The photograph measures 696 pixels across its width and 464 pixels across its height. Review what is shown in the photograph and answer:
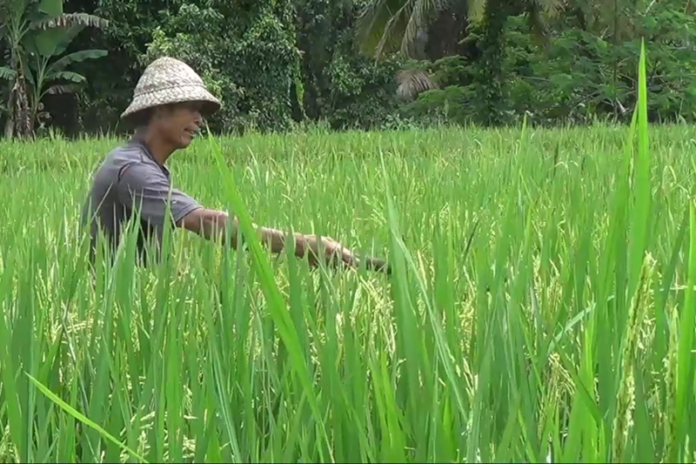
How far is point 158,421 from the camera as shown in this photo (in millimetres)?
585

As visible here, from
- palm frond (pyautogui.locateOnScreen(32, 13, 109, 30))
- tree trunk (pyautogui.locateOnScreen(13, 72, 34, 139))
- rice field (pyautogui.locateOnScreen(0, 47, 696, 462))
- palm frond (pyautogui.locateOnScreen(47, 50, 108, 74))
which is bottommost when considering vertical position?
tree trunk (pyautogui.locateOnScreen(13, 72, 34, 139))

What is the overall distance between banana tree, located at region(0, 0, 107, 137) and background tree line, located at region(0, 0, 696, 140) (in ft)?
0.05

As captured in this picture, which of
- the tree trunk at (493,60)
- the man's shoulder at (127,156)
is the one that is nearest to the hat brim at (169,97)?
the man's shoulder at (127,156)

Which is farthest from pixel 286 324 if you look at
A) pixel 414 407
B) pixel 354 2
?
pixel 354 2

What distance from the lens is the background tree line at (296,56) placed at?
10.4 m

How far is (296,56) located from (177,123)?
9805 millimetres

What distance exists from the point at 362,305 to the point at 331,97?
13807 mm

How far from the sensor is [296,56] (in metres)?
11.7

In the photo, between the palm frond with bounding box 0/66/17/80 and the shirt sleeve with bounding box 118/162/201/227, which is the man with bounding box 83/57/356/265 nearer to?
the shirt sleeve with bounding box 118/162/201/227

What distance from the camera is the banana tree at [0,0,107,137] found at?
32.3ft

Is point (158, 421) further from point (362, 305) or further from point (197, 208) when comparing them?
point (197, 208)

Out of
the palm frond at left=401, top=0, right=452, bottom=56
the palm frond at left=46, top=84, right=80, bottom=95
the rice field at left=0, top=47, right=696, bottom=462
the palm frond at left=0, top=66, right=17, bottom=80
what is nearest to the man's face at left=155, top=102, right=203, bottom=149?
the rice field at left=0, top=47, right=696, bottom=462

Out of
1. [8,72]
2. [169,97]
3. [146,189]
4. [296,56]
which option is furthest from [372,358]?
[296,56]

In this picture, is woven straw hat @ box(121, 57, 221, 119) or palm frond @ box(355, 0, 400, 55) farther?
palm frond @ box(355, 0, 400, 55)
